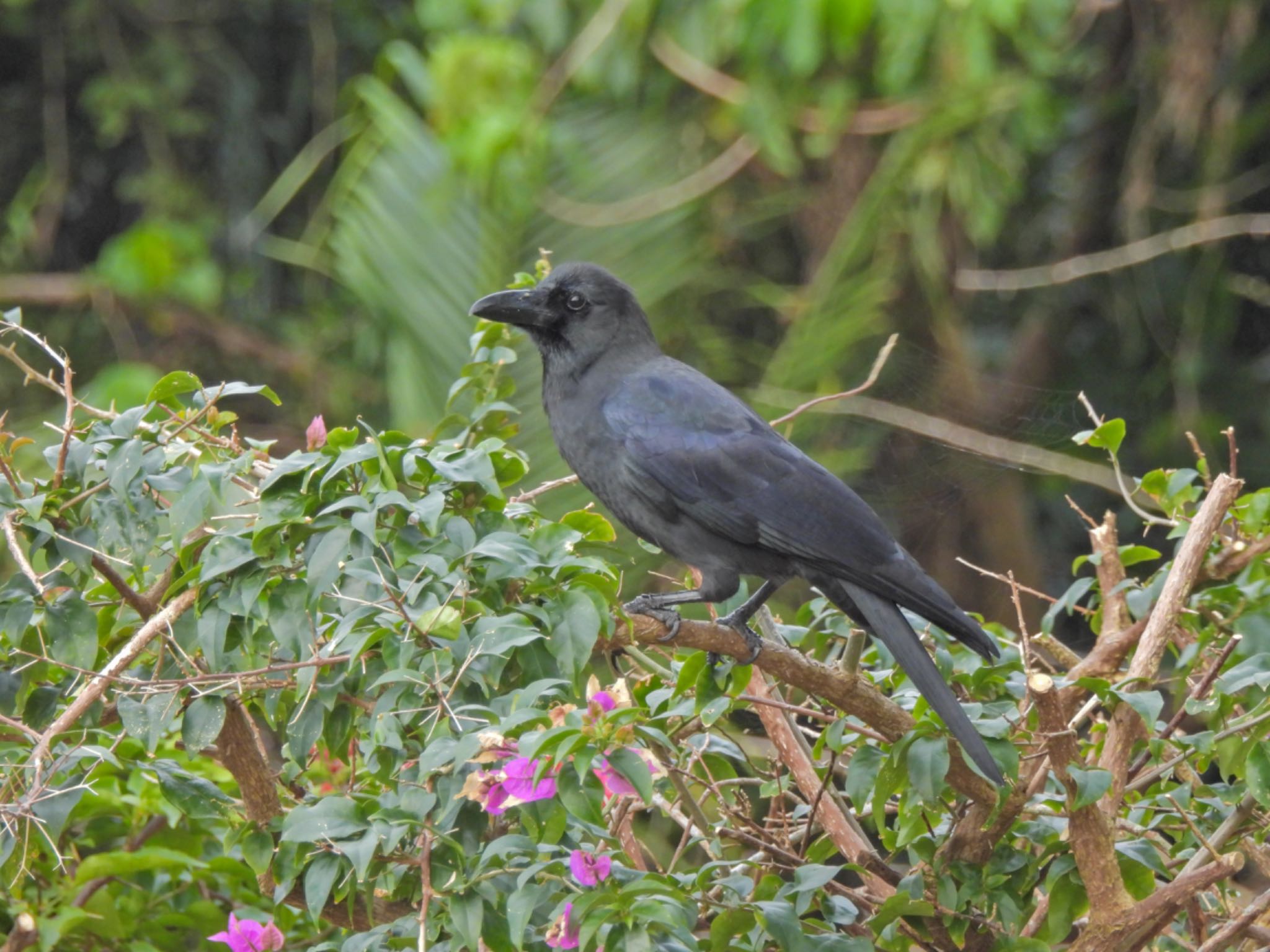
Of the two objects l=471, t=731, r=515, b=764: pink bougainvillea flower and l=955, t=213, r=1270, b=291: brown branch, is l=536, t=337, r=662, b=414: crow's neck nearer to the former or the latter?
l=471, t=731, r=515, b=764: pink bougainvillea flower

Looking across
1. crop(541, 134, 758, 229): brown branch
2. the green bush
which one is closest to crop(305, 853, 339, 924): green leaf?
the green bush

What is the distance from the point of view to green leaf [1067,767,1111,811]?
1672 millimetres

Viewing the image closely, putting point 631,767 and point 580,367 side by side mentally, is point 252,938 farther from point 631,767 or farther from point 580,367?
point 580,367

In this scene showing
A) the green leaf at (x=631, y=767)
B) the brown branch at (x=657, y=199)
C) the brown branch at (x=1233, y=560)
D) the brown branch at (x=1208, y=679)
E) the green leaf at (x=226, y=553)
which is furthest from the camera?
the brown branch at (x=657, y=199)

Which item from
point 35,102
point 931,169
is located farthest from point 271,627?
point 35,102

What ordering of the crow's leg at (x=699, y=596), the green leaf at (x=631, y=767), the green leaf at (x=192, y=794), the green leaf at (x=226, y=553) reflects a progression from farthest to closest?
the crow's leg at (x=699, y=596)
the green leaf at (x=192, y=794)
the green leaf at (x=226, y=553)
the green leaf at (x=631, y=767)

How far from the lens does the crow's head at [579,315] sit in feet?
9.61

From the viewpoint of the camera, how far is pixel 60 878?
85.1 inches

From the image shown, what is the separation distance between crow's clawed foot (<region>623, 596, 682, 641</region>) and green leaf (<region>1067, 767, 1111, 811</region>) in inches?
22.5

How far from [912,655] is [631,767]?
729mm

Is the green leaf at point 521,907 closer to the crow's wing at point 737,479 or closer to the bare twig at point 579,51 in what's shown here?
the crow's wing at point 737,479

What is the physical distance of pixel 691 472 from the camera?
2.68 m

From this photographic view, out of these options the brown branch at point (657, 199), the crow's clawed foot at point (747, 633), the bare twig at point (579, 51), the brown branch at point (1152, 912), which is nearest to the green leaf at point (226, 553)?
the crow's clawed foot at point (747, 633)

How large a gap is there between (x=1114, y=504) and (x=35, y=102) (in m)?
4.58
